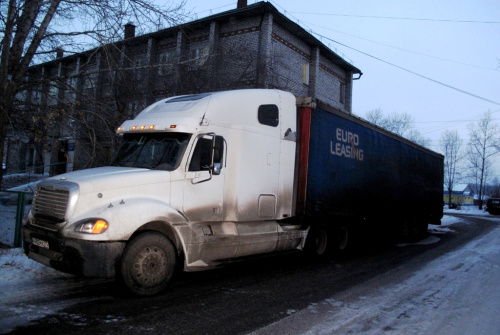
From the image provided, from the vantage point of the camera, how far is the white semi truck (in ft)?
16.4

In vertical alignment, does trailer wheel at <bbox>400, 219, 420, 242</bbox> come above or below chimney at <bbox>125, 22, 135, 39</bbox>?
below

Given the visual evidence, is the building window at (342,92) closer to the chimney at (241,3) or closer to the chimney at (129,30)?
the chimney at (241,3)

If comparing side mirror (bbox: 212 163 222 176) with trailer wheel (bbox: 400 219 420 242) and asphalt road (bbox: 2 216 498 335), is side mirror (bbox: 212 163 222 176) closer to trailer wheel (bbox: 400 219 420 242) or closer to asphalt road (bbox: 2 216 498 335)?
asphalt road (bbox: 2 216 498 335)

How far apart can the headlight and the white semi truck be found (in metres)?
0.01

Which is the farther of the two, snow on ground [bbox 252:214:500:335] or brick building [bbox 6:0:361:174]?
brick building [bbox 6:0:361:174]

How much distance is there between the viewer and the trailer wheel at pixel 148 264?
5.07 metres

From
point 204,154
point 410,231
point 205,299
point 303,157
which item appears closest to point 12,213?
point 204,154

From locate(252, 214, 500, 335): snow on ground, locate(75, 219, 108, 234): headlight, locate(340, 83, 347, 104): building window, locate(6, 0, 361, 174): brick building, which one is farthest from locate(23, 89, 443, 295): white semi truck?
locate(340, 83, 347, 104): building window

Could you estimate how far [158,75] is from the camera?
32.7ft

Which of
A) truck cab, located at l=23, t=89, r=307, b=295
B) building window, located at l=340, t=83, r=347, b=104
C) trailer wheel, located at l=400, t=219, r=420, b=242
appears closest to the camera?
truck cab, located at l=23, t=89, r=307, b=295

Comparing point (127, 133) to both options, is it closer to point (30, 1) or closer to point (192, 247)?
point (192, 247)

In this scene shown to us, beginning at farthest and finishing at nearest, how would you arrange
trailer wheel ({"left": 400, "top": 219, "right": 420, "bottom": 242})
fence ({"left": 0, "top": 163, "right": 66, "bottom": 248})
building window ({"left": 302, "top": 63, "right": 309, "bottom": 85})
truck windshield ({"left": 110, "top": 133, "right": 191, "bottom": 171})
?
building window ({"left": 302, "top": 63, "right": 309, "bottom": 85}) → trailer wheel ({"left": 400, "top": 219, "right": 420, "bottom": 242}) → fence ({"left": 0, "top": 163, "right": 66, "bottom": 248}) → truck windshield ({"left": 110, "top": 133, "right": 191, "bottom": 171})

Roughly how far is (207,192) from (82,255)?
211 cm

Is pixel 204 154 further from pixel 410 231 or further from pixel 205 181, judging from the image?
pixel 410 231
